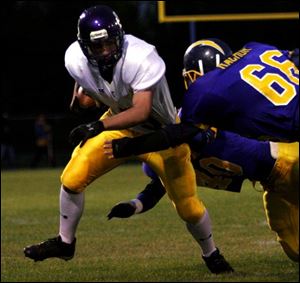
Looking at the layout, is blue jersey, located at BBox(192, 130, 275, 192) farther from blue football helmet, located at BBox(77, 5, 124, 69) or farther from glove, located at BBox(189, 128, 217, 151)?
blue football helmet, located at BBox(77, 5, 124, 69)

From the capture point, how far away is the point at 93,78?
5.36 m

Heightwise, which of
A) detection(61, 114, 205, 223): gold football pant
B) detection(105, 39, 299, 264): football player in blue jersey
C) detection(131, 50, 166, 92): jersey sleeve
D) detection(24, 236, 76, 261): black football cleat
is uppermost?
detection(105, 39, 299, 264): football player in blue jersey

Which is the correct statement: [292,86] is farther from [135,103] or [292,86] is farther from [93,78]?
[93,78]

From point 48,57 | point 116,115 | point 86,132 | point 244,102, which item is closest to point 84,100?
point 116,115

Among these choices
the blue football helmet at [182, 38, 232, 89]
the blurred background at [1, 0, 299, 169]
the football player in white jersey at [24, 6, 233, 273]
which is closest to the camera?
the football player in white jersey at [24, 6, 233, 273]

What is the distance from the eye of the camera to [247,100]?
4262 mm

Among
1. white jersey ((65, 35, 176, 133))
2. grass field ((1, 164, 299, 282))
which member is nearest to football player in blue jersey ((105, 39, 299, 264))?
white jersey ((65, 35, 176, 133))

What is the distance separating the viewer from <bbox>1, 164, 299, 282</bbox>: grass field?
20.1ft

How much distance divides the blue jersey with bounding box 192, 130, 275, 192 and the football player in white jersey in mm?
278

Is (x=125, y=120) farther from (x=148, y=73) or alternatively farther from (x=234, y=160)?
(x=234, y=160)

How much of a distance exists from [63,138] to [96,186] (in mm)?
11849

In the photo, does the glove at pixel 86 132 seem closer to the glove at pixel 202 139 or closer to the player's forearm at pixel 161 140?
the player's forearm at pixel 161 140

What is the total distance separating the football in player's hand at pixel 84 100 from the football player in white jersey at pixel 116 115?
0.04m

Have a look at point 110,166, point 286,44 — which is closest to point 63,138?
point 286,44
